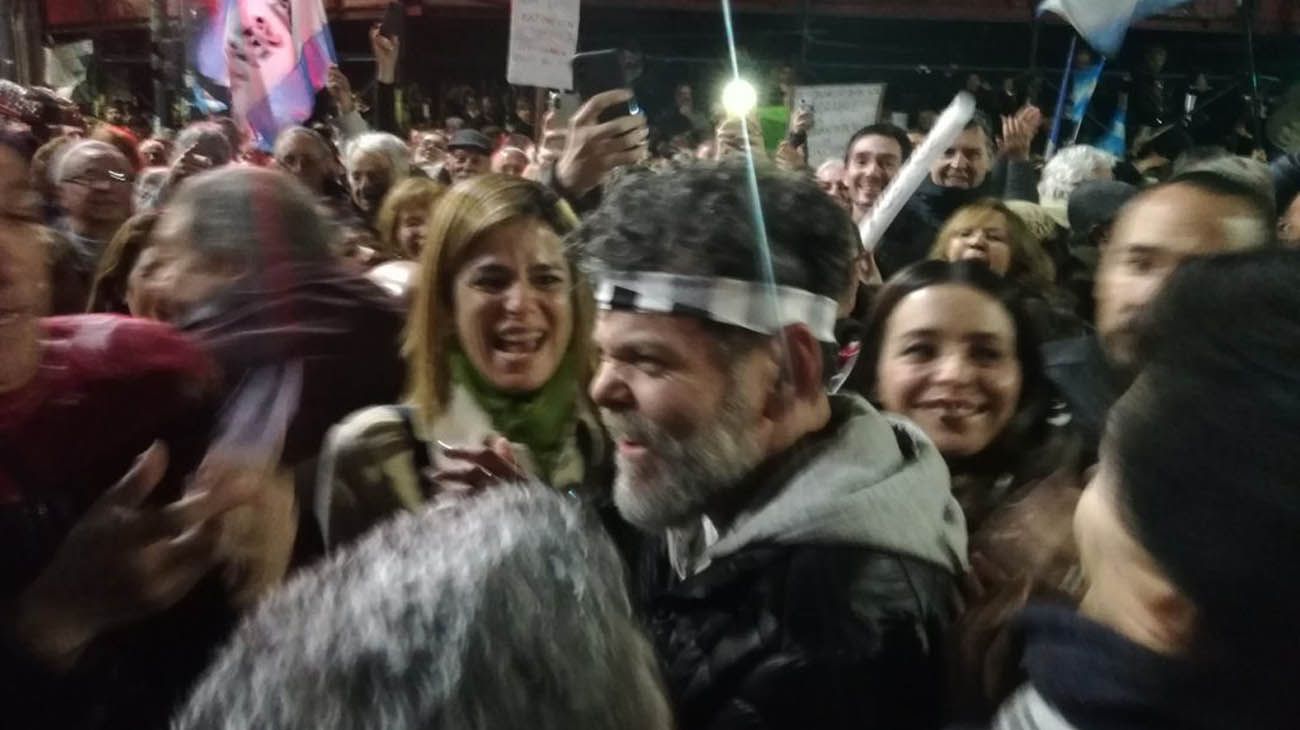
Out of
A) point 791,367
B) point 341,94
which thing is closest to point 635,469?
point 791,367

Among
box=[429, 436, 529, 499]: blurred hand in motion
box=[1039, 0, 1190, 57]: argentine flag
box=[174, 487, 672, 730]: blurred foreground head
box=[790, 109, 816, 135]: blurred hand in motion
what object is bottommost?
box=[429, 436, 529, 499]: blurred hand in motion

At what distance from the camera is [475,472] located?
71.2 inches

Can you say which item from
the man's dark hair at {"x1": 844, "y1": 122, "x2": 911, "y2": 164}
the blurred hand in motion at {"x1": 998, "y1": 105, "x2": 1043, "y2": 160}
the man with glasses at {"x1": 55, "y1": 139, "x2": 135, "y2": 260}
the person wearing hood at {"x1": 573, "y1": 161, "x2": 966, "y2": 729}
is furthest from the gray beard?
the blurred hand in motion at {"x1": 998, "y1": 105, "x2": 1043, "y2": 160}

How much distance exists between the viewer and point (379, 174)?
4.93 m

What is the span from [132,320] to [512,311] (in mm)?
761

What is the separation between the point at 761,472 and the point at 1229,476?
81 cm

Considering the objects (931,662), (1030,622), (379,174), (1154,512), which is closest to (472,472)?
(931,662)

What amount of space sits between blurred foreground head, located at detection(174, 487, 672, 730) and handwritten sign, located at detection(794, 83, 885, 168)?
6450 mm

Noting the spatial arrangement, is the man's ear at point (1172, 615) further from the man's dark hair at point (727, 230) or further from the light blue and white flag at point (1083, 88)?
the light blue and white flag at point (1083, 88)

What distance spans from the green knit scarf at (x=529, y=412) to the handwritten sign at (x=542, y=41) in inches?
90.1

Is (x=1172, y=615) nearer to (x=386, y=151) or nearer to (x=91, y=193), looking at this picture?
(x=91, y=193)

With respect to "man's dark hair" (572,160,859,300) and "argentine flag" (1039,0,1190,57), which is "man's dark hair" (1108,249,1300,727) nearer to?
"man's dark hair" (572,160,859,300)

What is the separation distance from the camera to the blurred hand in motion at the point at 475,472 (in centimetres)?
179

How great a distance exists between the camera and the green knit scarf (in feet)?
7.23
